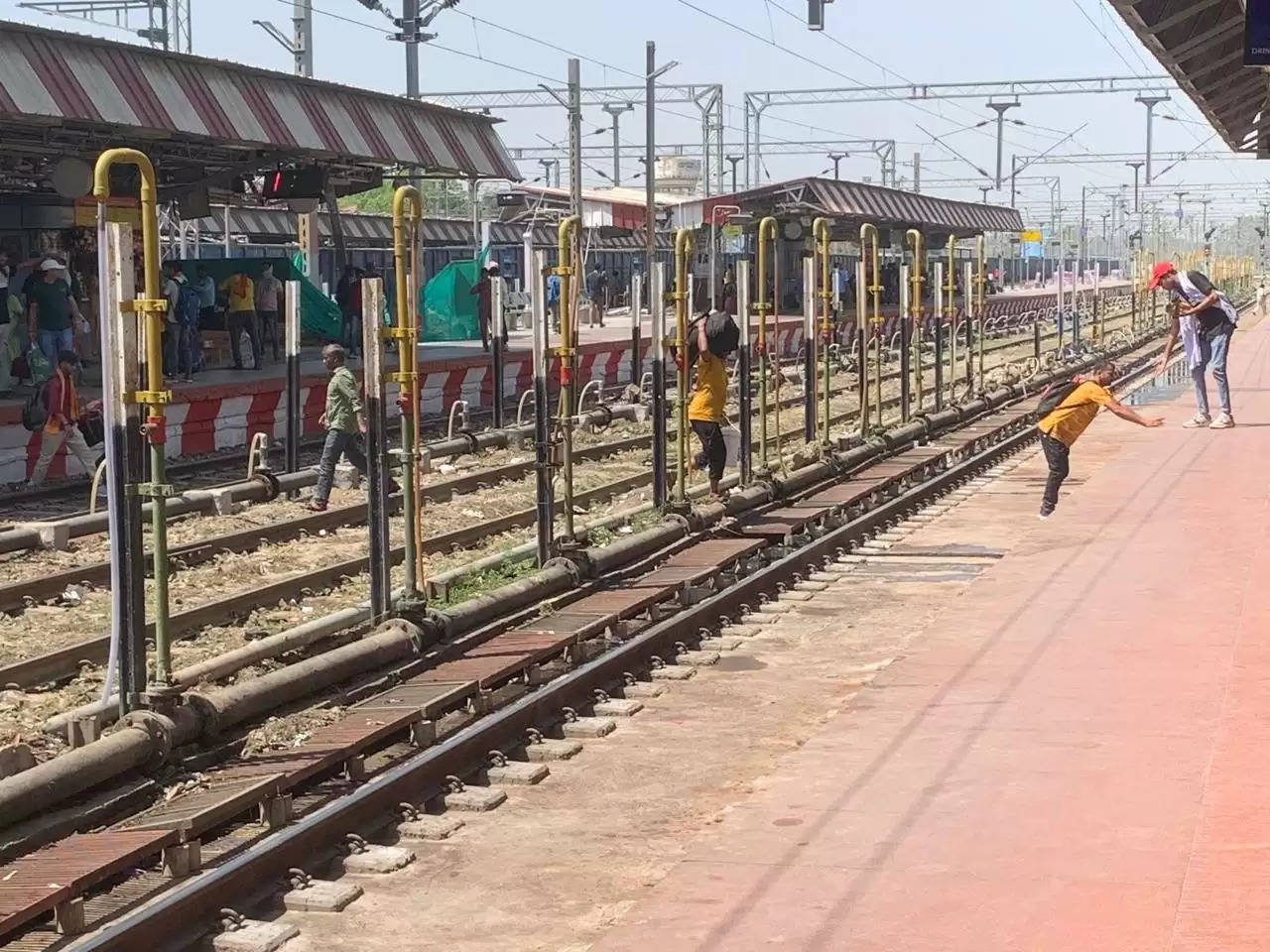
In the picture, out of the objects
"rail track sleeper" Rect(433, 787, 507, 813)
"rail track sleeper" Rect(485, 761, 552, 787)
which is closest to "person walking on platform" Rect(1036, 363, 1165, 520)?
"rail track sleeper" Rect(485, 761, 552, 787)

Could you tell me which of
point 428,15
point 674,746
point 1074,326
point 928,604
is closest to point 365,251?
point 428,15

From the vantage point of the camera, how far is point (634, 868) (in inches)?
254

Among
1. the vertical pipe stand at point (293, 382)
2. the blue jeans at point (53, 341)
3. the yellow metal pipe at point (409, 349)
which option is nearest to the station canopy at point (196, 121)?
the blue jeans at point (53, 341)

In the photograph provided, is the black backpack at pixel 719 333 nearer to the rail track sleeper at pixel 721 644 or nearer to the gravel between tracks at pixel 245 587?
the gravel between tracks at pixel 245 587

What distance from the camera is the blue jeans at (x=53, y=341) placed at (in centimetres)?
2069

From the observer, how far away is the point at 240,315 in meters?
26.9

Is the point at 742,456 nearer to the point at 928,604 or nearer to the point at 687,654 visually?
the point at 928,604

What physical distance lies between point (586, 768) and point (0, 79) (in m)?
12.3

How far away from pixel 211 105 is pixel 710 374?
9.14 metres

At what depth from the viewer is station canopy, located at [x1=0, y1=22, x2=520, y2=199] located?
726 inches

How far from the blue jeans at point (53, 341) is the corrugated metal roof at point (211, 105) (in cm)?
240

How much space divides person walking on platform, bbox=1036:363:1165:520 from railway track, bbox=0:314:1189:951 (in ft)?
4.95

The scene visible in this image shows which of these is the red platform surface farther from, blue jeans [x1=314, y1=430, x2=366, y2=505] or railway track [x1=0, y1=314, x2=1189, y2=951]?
blue jeans [x1=314, y1=430, x2=366, y2=505]

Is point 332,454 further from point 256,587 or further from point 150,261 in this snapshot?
point 150,261
